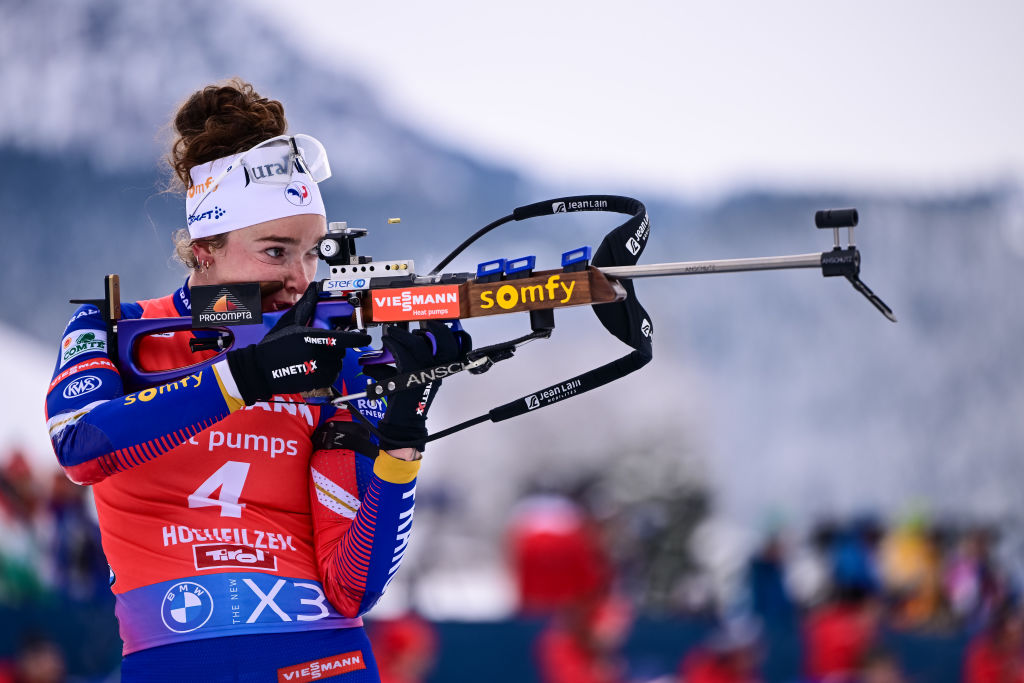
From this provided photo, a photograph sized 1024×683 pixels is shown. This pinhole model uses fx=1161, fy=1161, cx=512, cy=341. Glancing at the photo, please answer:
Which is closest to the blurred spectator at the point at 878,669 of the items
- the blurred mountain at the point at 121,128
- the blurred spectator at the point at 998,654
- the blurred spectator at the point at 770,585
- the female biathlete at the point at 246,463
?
the blurred spectator at the point at 998,654

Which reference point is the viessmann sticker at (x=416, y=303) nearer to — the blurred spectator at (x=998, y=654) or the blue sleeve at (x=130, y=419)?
the blue sleeve at (x=130, y=419)

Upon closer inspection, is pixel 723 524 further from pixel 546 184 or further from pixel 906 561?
pixel 546 184

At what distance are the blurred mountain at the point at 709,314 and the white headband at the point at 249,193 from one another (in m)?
5.92

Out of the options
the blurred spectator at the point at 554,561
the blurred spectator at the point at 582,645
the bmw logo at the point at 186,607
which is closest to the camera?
the bmw logo at the point at 186,607

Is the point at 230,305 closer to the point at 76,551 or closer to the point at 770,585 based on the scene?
the point at 76,551

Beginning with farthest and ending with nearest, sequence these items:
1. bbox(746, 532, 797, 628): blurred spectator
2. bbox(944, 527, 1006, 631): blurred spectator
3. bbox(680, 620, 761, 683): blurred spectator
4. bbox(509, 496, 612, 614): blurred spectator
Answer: bbox(944, 527, 1006, 631): blurred spectator, bbox(746, 532, 797, 628): blurred spectator, bbox(509, 496, 612, 614): blurred spectator, bbox(680, 620, 761, 683): blurred spectator

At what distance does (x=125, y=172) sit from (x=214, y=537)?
22.1 ft

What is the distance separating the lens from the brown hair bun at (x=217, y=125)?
1867 millimetres

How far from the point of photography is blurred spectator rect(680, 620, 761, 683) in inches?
222

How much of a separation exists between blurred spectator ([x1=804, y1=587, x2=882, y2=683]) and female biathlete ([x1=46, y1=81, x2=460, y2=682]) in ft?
15.0

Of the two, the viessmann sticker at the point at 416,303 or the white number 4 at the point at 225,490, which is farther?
the white number 4 at the point at 225,490

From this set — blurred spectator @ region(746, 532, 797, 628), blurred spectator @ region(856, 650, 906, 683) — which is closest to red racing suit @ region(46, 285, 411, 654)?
blurred spectator @ region(856, 650, 906, 683)

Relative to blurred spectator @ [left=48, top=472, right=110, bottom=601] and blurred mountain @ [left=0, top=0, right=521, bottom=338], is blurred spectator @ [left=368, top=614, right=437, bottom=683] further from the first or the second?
blurred mountain @ [left=0, top=0, right=521, bottom=338]

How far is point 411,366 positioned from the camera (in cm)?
158
